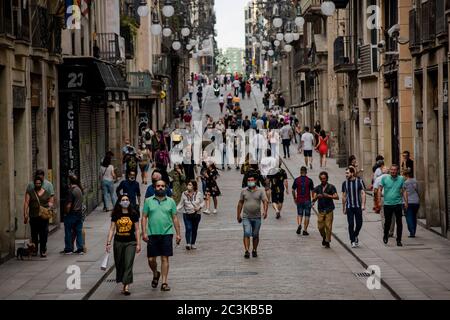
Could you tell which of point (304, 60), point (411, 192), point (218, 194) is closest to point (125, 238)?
point (411, 192)

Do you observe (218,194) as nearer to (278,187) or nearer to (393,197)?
(278,187)

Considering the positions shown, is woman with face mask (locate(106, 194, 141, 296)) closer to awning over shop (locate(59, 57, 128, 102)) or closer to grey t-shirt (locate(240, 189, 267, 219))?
grey t-shirt (locate(240, 189, 267, 219))

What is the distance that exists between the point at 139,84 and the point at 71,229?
113 ft

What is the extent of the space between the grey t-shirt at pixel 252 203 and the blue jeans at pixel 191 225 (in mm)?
2091

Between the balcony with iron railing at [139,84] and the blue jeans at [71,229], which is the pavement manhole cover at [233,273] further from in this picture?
the balcony with iron railing at [139,84]

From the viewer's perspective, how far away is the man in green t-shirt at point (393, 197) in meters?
25.9

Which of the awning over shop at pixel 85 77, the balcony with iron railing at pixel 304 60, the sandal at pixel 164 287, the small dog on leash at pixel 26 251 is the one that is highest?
the balcony with iron railing at pixel 304 60

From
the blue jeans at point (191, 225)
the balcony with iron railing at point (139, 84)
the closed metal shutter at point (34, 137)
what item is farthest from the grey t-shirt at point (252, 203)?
the balcony with iron railing at point (139, 84)

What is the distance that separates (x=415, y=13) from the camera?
30812 millimetres

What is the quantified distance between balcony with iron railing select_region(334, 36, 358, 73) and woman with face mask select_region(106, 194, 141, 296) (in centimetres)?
2708

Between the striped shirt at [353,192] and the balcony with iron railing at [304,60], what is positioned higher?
the balcony with iron railing at [304,60]
